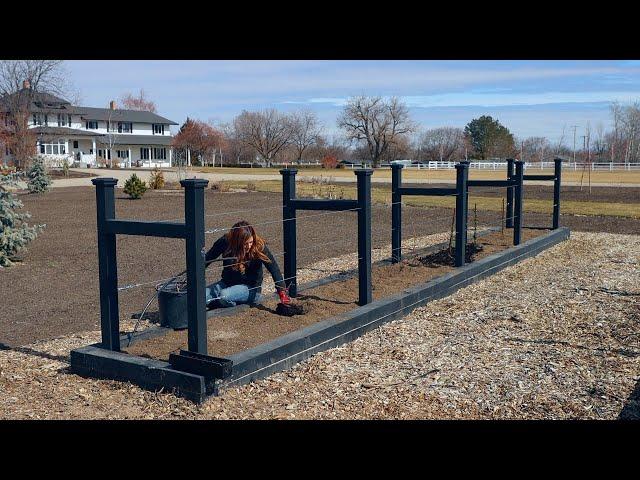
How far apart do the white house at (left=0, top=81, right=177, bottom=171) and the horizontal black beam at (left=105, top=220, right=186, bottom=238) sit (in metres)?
61.4

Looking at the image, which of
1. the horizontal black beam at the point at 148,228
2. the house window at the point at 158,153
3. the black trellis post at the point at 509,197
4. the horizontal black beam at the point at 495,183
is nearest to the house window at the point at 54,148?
the house window at the point at 158,153

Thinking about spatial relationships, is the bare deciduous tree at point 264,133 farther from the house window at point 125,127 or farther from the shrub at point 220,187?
the shrub at point 220,187

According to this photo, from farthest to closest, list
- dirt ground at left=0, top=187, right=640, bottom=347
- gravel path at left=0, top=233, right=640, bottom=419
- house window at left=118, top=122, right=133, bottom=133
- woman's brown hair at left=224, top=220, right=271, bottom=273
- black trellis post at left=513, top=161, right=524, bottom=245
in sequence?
house window at left=118, top=122, right=133, bottom=133 → black trellis post at left=513, top=161, right=524, bottom=245 → dirt ground at left=0, top=187, right=640, bottom=347 → woman's brown hair at left=224, top=220, right=271, bottom=273 → gravel path at left=0, top=233, right=640, bottom=419

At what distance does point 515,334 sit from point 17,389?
453 cm

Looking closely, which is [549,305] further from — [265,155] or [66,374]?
[265,155]

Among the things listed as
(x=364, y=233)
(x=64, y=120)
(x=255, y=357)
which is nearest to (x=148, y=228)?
(x=255, y=357)

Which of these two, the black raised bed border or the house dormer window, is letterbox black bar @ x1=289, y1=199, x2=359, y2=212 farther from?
the house dormer window

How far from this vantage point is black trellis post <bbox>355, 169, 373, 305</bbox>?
23.7 feet

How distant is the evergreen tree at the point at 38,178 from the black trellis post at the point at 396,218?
79.9ft

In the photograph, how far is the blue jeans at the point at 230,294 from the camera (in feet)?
23.0

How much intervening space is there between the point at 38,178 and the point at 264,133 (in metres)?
56.0

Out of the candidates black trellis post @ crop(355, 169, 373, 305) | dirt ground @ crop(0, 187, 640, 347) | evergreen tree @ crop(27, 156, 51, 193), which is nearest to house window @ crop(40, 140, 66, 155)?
evergreen tree @ crop(27, 156, 51, 193)

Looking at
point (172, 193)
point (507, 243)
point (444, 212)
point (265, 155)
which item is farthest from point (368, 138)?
point (507, 243)

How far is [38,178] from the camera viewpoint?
3188 centimetres
